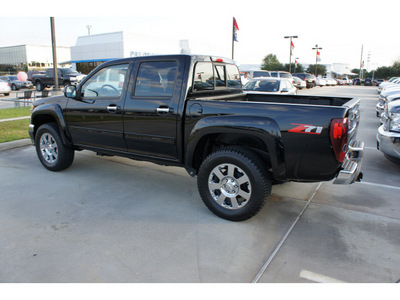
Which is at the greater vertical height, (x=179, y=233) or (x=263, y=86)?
(x=263, y=86)

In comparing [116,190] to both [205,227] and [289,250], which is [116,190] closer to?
[205,227]

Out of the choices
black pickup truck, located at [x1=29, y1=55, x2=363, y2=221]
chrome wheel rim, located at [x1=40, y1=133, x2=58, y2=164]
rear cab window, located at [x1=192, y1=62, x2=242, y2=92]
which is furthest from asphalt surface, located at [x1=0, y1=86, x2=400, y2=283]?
rear cab window, located at [x1=192, y1=62, x2=242, y2=92]

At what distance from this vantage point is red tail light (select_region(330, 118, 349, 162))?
122 inches

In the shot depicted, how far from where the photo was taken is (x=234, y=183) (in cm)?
370

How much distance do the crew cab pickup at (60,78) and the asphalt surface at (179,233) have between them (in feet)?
69.0

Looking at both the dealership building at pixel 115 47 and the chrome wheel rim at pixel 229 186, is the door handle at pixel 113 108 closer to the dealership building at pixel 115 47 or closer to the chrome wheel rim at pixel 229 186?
the chrome wheel rim at pixel 229 186

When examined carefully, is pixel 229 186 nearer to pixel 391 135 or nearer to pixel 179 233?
pixel 179 233

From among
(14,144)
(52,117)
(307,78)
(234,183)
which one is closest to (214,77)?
(234,183)

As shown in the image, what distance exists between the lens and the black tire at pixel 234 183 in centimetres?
353

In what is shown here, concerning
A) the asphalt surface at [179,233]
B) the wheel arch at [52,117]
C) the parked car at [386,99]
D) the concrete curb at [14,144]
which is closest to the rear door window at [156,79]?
the asphalt surface at [179,233]

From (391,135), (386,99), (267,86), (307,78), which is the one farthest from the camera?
(307,78)

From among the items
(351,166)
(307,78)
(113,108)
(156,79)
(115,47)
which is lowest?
(351,166)

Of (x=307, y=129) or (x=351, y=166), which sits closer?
(x=307, y=129)

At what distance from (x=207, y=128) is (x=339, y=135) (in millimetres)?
1400
